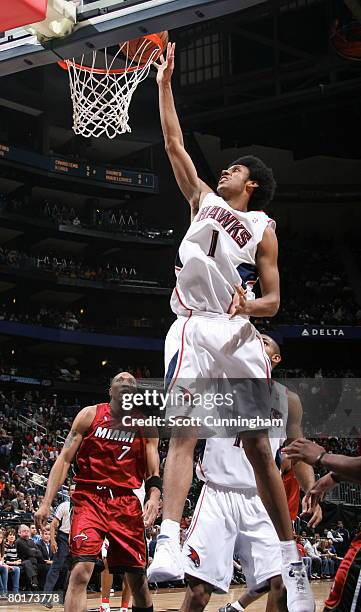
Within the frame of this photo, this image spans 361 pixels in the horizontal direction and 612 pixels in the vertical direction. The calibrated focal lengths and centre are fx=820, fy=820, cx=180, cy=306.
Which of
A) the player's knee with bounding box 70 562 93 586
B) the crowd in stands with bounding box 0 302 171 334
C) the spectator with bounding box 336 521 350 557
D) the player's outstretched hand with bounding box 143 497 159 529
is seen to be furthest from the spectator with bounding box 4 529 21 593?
the crowd in stands with bounding box 0 302 171 334

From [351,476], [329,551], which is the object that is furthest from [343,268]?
[351,476]

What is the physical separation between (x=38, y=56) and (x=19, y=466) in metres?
12.9

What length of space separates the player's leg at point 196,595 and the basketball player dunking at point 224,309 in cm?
83

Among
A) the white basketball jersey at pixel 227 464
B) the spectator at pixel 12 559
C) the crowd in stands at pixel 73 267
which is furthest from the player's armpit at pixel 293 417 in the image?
the crowd in stands at pixel 73 267

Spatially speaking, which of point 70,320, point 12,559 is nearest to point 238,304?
point 12,559

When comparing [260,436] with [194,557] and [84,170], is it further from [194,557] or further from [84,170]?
[84,170]

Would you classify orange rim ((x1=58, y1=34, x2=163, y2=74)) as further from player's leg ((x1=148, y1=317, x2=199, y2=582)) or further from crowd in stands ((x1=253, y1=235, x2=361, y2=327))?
crowd in stands ((x1=253, y1=235, x2=361, y2=327))

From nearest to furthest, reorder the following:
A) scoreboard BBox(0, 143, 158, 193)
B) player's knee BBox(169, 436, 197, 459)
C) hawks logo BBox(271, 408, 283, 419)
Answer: player's knee BBox(169, 436, 197, 459) < hawks logo BBox(271, 408, 283, 419) < scoreboard BBox(0, 143, 158, 193)

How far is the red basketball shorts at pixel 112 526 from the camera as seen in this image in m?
5.34

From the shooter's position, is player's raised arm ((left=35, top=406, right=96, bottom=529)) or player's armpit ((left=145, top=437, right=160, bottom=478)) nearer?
player's raised arm ((left=35, top=406, right=96, bottom=529))

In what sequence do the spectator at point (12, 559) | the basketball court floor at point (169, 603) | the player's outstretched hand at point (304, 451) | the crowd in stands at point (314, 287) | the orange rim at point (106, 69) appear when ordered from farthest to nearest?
1. the crowd in stands at point (314, 287)
2. the spectator at point (12, 559)
3. the basketball court floor at point (169, 603)
4. the orange rim at point (106, 69)
5. the player's outstretched hand at point (304, 451)

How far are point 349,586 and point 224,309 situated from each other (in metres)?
1.40

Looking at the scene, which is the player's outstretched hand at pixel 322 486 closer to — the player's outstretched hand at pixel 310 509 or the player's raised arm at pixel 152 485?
the player's outstretched hand at pixel 310 509

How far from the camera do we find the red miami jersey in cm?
566
